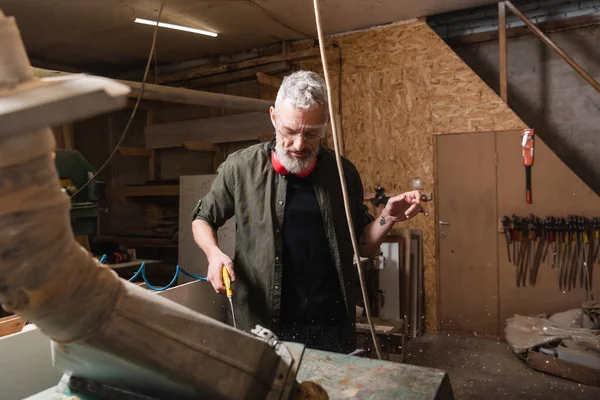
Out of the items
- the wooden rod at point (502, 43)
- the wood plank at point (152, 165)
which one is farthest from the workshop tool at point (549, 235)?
the wood plank at point (152, 165)

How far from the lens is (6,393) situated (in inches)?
41.4

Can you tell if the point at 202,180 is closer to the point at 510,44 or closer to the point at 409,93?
the point at 409,93

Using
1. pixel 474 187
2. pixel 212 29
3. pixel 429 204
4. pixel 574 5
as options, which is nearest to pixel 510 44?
pixel 574 5

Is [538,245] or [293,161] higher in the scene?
[293,161]

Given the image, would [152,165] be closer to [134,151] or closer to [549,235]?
[134,151]

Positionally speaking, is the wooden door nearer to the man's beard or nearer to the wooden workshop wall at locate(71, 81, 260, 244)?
the wooden workshop wall at locate(71, 81, 260, 244)

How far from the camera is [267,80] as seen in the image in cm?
402

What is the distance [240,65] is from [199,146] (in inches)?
34.0

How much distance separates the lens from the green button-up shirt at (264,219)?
5.04 ft

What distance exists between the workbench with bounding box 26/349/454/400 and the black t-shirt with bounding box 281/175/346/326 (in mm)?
473

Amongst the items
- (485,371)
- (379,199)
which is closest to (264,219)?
(379,199)

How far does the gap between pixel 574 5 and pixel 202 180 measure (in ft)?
10.3

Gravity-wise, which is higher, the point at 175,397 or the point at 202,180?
the point at 202,180

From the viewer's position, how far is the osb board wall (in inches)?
144
